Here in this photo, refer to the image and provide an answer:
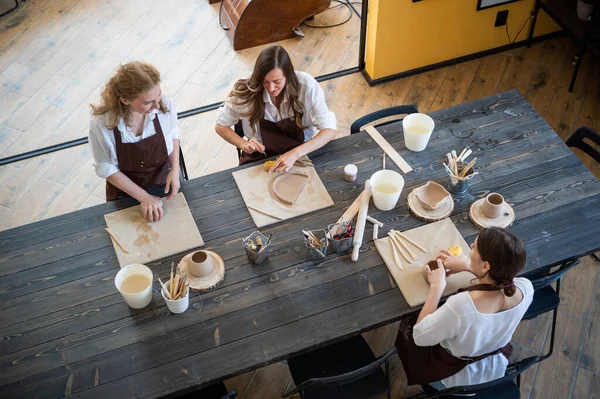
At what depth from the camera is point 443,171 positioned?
2.91 meters

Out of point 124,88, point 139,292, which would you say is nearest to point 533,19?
point 124,88

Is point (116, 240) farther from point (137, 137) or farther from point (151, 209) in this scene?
point (137, 137)

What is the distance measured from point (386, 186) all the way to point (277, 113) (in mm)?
710

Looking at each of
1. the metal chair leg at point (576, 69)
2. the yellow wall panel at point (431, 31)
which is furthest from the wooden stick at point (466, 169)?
the metal chair leg at point (576, 69)

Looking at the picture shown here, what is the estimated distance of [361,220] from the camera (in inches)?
105

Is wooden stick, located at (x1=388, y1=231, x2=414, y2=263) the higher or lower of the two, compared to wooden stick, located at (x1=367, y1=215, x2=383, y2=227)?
lower

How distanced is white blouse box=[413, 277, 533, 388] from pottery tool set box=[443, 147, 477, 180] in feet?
1.99

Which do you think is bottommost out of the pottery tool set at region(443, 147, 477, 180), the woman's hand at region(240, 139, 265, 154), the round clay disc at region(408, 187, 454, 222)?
the round clay disc at region(408, 187, 454, 222)

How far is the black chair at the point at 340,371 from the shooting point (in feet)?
8.43

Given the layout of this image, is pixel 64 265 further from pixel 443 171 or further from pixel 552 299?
pixel 552 299

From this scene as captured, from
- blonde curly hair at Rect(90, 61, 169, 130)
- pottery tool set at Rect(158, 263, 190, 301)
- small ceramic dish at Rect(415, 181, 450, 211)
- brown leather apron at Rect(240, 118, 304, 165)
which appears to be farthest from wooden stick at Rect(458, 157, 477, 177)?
blonde curly hair at Rect(90, 61, 169, 130)

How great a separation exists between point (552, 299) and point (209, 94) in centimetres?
298

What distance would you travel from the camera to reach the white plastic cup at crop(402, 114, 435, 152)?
2.91m

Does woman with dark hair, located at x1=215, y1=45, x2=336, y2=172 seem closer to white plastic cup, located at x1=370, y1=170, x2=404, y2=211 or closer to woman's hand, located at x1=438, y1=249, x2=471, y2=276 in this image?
white plastic cup, located at x1=370, y1=170, x2=404, y2=211
